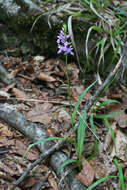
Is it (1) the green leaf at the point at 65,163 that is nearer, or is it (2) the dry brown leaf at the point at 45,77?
(1) the green leaf at the point at 65,163

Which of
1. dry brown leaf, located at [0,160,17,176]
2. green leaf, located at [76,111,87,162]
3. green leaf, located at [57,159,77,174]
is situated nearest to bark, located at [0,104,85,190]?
green leaf, located at [57,159,77,174]

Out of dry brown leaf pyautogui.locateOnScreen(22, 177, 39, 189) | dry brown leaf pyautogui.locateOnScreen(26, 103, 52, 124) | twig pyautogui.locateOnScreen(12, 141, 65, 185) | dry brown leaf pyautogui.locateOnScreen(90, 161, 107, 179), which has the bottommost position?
dry brown leaf pyautogui.locateOnScreen(90, 161, 107, 179)

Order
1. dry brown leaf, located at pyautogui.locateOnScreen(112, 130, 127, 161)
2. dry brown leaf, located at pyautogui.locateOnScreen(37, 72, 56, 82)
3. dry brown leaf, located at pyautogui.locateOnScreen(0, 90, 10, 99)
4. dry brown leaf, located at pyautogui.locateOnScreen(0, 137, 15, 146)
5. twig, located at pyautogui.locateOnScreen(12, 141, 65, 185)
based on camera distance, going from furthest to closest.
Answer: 1. dry brown leaf, located at pyautogui.locateOnScreen(37, 72, 56, 82)
2. dry brown leaf, located at pyautogui.locateOnScreen(0, 90, 10, 99)
3. dry brown leaf, located at pyautogui.locateOnScreen(112, 130, 127, 161)
4. dry brown leaf, located at pyautogui.locateOnScreen(0, 137, 15, 146)
5. twig, located at pyautogui.locateOnScreen(12, 141, 65, 185)

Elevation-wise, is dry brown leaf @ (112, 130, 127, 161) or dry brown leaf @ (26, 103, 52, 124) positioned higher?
dry brown leaf @ (26, 103, 52, 124)

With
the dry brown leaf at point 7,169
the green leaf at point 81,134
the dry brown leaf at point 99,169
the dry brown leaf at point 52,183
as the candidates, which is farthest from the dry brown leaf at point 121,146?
the dry brown leaf at point 7,169

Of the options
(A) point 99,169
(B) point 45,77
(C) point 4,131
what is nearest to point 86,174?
(A) point 99,169

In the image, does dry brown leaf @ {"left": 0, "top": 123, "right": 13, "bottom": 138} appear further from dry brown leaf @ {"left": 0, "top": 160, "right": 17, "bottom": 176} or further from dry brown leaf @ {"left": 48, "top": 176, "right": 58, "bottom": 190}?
dry brown leaf @ {"left": 48, "top": 176, "right": 58, "bottom": 190}

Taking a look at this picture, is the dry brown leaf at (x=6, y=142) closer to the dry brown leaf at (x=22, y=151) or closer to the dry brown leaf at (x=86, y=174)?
the dry brown leaf at (x=22, y=151)

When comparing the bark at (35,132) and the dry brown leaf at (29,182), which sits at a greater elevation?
the bark at (35,132)
